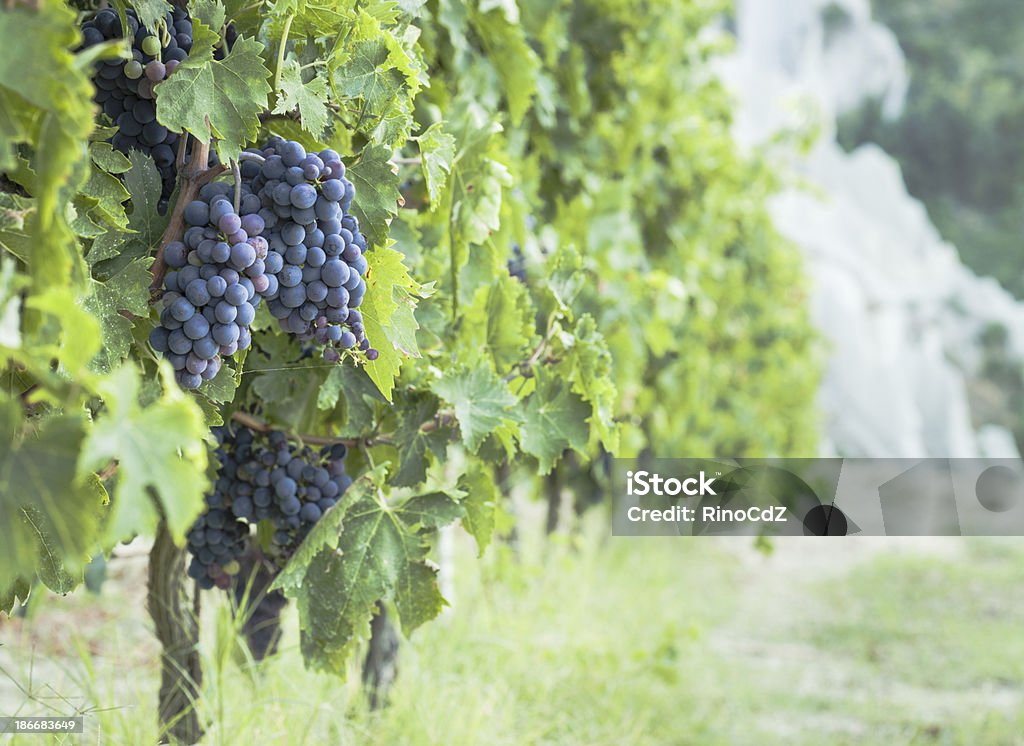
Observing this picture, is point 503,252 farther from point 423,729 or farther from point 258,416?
point 423,729

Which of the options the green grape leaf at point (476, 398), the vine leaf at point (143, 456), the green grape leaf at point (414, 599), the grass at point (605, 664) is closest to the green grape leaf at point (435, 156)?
the green grape leaf at point (476, 398)

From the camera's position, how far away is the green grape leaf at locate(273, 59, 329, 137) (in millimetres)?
908

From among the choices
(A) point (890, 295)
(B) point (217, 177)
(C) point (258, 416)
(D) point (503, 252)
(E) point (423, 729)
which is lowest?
(E) point (423, 729)

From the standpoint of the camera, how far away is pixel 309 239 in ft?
2.89

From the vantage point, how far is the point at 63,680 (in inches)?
66.1

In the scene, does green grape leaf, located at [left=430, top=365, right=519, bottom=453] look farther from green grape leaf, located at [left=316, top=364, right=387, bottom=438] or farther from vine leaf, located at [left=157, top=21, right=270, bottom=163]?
vine leaf, located at [left=157, top=21, right=270, bottom=163]

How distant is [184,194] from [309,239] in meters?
0.12

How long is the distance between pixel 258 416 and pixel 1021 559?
7.35m

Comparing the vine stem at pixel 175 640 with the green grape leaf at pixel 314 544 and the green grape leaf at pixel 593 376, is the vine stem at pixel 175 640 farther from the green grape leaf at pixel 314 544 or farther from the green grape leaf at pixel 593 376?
the green grape leaf at pixel 593 376

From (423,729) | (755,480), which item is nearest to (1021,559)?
(755,480)

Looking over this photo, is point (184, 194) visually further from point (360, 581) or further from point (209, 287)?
point (360, 581)

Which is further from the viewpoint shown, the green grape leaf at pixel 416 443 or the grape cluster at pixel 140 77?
the green grape leaf at pixel 416 443

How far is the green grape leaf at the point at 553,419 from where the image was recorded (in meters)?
1.28

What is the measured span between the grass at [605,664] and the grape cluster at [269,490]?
0.27m
